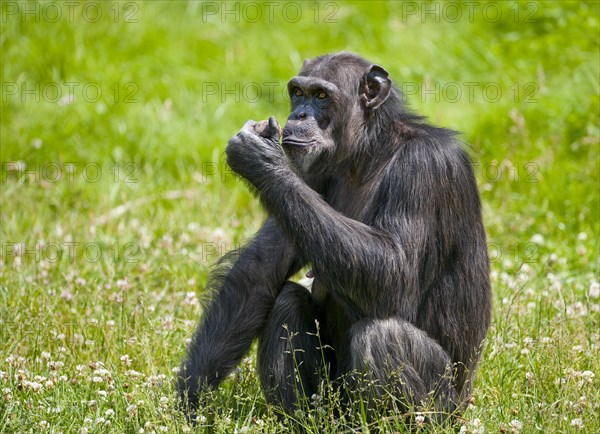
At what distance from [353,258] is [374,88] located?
4.35ft

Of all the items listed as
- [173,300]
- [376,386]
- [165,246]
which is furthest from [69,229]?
[376,386]

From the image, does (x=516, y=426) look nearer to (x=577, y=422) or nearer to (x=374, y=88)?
(x=577, y=422)

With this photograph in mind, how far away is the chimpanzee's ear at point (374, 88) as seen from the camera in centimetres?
601

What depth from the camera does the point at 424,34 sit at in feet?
38.6

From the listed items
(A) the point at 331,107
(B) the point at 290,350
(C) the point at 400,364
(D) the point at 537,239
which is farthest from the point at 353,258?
(D) the point at 537,239

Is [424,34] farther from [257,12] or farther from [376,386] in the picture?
[376,386]

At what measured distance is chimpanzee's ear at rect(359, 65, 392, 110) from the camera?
6008 millimetres

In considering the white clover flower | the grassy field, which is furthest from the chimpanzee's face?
the white clover flower

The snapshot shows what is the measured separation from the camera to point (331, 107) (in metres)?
5.97

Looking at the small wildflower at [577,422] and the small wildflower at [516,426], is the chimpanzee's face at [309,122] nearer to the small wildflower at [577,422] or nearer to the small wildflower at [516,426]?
the small wildflower at [516,426]

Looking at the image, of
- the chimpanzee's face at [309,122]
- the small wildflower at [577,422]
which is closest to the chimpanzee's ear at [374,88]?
the chimpanzee's face at [309,122]

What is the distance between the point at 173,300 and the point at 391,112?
237cm

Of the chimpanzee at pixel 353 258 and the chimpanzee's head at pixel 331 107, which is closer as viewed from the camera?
the chimpanzee at pixel 353 258

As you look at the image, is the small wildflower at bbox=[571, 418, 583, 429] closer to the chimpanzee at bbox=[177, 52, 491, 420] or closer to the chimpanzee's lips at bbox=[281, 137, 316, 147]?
the chimpanzee at bbox=[177, 52, 491, 420]
